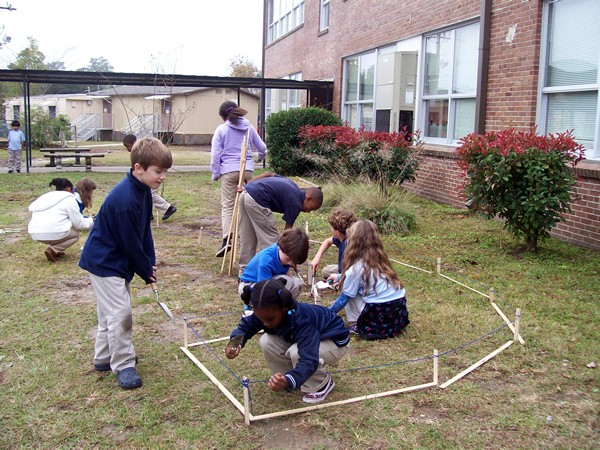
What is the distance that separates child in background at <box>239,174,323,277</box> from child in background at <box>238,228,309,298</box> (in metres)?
0.82

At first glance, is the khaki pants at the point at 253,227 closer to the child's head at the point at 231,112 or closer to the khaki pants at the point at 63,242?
the child's head at the point at 231,112

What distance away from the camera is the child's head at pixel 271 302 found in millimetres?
3340

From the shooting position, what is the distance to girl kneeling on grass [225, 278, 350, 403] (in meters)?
3.36

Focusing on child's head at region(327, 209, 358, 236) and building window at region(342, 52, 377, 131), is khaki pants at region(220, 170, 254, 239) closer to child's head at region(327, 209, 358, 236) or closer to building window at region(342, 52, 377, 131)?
child's head at region(327, 209, 358, 236)

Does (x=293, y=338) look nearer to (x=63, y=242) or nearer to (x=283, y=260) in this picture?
(x=283, y=260)

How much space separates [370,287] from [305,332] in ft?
4.19

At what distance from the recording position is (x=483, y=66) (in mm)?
10117

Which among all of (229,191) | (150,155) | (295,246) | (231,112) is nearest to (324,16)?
(231,112)

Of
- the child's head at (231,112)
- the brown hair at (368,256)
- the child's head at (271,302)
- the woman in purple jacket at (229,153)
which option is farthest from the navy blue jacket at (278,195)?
the child's head at (271,302)

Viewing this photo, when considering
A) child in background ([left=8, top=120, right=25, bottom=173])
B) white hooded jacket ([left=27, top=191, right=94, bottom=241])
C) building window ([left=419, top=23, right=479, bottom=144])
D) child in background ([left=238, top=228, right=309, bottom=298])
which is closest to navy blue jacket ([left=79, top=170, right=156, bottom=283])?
child in background ([left=238, top=228, right=309, bottom=298])

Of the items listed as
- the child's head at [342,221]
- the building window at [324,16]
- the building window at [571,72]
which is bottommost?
the child's head at [342,221]

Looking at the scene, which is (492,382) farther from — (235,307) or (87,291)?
(87,291)

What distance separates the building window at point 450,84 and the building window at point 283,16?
416 inches

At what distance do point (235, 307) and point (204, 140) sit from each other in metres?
A: 33.4
